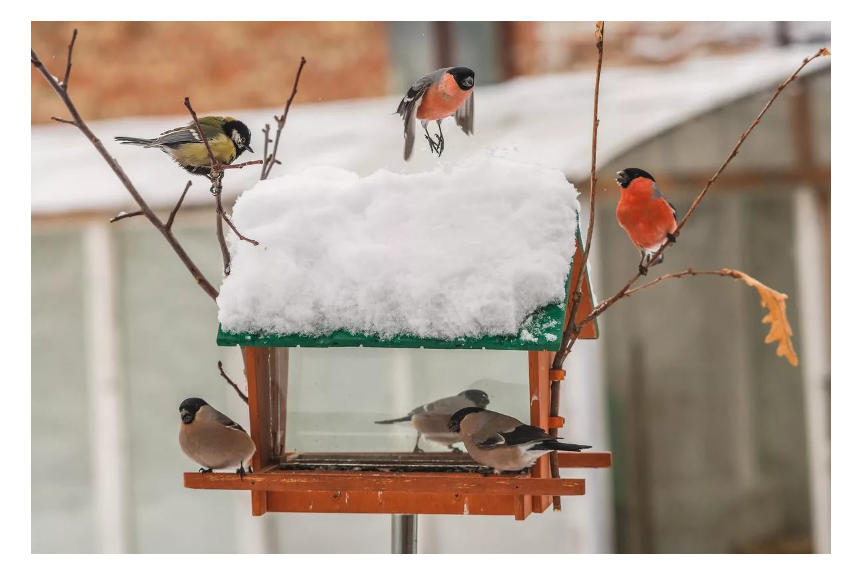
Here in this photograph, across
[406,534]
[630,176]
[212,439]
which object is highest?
[630,176]

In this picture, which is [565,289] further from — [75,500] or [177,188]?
[75,500]

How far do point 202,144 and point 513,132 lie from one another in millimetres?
2088

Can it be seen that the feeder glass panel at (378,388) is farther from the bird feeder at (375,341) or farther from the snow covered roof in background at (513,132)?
the snow covered roof in background at (513,132)

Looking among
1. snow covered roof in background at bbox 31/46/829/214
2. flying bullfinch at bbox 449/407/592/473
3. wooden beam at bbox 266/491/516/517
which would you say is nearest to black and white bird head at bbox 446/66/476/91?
flying bullfinch at bbox 449/407/592/473

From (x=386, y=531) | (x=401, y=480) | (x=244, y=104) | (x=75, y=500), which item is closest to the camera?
(x=401, y=480)

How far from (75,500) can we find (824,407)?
115 inches

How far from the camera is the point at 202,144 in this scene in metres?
1.80

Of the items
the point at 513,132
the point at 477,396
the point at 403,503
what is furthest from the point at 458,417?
the point at 513,132

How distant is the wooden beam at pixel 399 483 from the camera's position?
156 cm

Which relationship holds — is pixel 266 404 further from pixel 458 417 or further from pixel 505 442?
pixel 505 442

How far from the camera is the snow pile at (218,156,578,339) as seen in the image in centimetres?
164

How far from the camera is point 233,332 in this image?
1.69m

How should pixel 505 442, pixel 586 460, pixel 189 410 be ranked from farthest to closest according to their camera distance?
pixel 586 460, pixel 189 410, pixel 505 442
